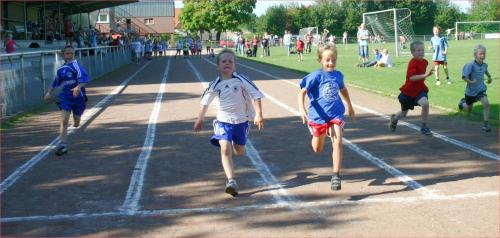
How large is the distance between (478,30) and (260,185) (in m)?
87.4

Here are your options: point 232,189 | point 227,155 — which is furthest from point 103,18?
point 232,189

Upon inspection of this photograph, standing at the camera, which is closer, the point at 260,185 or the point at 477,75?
the point at 260,185

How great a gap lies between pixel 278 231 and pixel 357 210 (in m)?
1.01

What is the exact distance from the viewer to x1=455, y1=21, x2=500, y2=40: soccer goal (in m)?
81.8

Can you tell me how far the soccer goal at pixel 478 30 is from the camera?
3221 inches

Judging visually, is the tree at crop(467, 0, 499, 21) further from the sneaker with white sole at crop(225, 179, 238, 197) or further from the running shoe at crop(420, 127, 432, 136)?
the sneaker with white sole at crop(225, 179, 238, 197)

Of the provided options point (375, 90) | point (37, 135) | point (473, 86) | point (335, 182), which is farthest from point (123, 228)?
point (375, 90)

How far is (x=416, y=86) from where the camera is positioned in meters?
9.77

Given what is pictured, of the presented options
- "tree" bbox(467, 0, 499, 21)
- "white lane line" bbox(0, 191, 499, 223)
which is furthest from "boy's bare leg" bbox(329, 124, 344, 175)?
"tree" bbox(467, 0, 499, 21)

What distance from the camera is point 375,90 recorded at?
1677 centimetres

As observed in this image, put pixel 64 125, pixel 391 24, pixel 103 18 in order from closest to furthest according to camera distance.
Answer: pixel 64 125, pixel 391 24, pixel 103 18

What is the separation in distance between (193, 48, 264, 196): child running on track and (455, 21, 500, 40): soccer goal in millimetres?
80119

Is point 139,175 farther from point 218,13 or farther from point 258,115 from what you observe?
point 218,13

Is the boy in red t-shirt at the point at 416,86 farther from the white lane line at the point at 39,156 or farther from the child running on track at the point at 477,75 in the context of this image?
the white lane line at the point at 39,156
